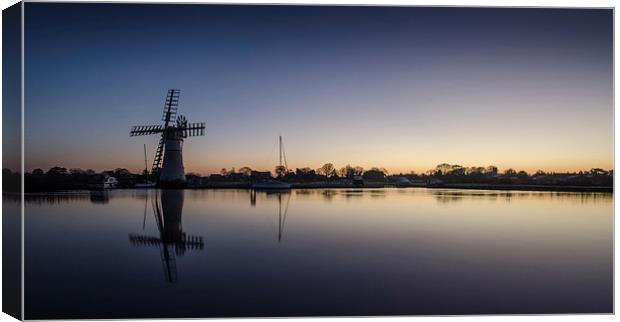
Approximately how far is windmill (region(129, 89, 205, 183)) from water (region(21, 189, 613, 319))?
460 mm

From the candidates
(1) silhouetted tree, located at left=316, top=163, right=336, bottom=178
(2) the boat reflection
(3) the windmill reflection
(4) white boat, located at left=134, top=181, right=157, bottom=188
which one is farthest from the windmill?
(1) silhouetted tree, located at left=316, top=163, right=336, bottom=178

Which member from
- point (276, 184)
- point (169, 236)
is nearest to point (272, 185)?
point (276, 184)

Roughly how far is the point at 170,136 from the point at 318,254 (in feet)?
8.41

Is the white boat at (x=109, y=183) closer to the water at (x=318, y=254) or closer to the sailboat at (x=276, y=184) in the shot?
the water at (x=318, y=254)

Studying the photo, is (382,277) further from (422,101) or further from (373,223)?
(373,223)

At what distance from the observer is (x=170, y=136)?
30.7ft

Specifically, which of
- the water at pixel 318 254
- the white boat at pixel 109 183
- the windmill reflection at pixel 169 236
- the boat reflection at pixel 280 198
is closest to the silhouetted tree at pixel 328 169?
the water at pixel 318 254

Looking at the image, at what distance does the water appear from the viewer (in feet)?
23.3

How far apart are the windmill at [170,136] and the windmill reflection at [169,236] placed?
0.31 metres

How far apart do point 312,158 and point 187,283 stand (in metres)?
2.53

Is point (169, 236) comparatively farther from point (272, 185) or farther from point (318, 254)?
point (318, 254)

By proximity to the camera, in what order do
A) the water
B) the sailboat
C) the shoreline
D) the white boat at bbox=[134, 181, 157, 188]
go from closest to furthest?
the water, the shoreline, the sailboat, the white boat at bbox=[134, 181, 157, 188]

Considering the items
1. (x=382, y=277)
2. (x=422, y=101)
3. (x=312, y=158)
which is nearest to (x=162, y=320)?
(x=382, y=277)

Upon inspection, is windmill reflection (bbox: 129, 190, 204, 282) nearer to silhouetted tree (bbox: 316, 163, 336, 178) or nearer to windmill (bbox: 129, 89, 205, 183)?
windmill (bbox: 129, 89, 205, 183)
